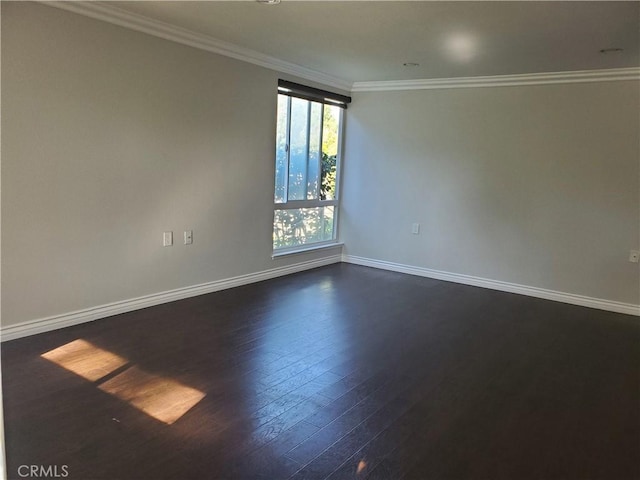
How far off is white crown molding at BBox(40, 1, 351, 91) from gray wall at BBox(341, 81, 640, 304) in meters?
A: 1.24

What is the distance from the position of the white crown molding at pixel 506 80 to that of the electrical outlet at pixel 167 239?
10.1 feet

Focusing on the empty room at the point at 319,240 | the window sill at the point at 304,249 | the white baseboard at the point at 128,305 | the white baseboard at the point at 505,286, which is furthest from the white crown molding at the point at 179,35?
the white baseboard at the point at 505,286

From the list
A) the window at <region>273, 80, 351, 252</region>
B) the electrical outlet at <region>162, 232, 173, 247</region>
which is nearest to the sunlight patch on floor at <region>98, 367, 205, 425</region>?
the electrical outlet at <region>162, 232, 173, 247</region>

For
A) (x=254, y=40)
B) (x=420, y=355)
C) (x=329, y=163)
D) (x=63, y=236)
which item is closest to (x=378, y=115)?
(x=329, y=163)

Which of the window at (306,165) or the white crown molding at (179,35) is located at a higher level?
the white crown molding at (179,35)

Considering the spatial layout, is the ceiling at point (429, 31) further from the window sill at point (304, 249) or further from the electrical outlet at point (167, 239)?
the window sill at point (304, 249)

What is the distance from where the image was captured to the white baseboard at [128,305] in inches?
122

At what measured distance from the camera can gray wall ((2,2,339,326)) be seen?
9.75 feet

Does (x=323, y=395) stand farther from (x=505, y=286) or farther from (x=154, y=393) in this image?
(x=505, y=286)

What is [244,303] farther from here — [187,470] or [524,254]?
[524,254]

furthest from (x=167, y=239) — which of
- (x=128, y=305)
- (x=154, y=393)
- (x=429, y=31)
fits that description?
(x=429, y=31)

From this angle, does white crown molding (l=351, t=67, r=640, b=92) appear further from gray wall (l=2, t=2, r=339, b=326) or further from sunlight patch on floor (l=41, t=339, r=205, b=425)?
sunlight patch on floor (l=41, t=339, r=205, b=425)

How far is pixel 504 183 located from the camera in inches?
193

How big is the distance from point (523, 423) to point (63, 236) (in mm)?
3188
